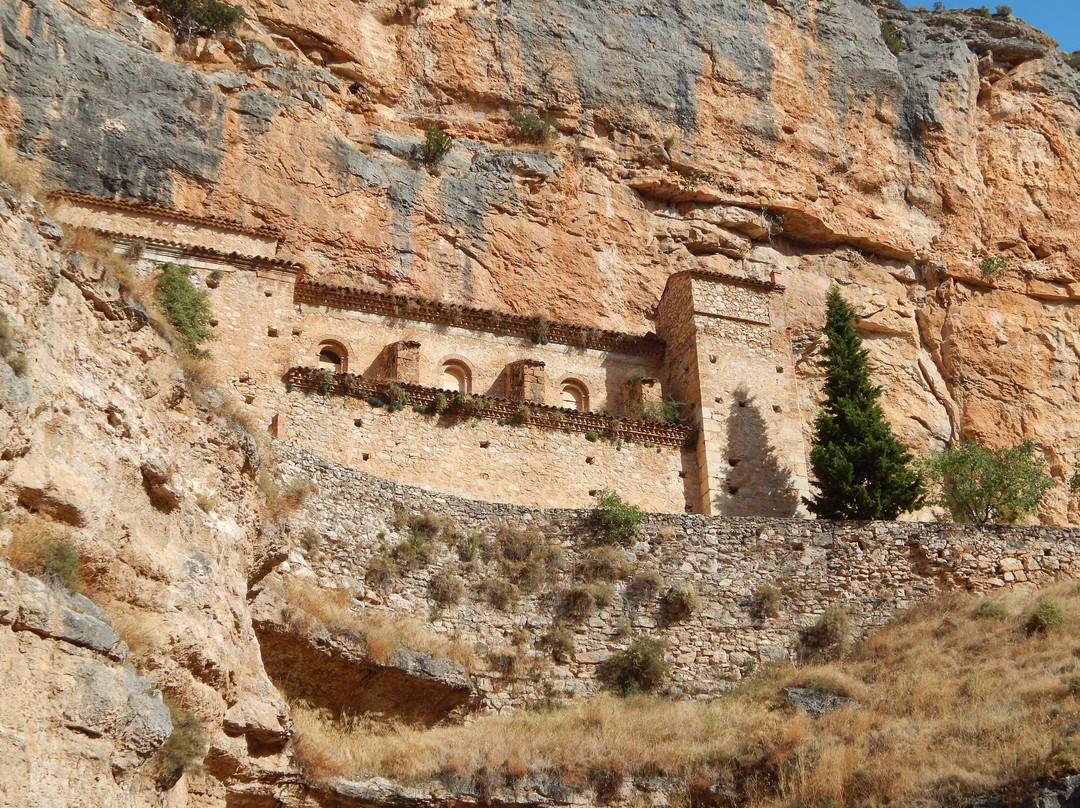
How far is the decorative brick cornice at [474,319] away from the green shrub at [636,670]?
10.7 metres

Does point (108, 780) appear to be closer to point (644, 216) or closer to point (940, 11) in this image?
point (644, 216)

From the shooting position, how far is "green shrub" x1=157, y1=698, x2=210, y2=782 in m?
10.2

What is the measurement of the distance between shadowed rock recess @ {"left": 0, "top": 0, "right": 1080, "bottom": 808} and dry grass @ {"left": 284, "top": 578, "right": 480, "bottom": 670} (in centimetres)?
9

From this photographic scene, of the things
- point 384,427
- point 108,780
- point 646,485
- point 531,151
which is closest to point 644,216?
point 531,151

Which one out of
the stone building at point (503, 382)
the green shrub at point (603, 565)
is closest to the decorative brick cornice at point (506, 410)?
the stone building at point (503, 382)

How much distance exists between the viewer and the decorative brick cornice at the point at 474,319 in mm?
25953

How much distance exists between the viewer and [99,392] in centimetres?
1120

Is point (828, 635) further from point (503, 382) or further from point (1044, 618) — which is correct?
point (503, 382)

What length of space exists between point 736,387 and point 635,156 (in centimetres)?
753

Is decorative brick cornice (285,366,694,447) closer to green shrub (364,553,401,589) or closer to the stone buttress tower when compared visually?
the stone buttress tower

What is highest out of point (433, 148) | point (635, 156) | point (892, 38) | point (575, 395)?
point (892, 38)

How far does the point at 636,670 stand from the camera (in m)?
18.5

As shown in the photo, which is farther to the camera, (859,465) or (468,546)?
(859,465)

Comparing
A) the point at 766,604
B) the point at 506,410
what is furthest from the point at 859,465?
the point at 506,410
